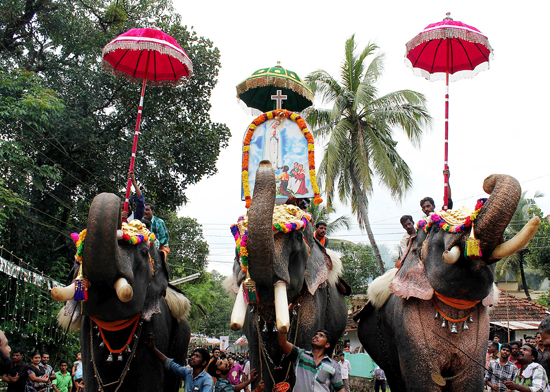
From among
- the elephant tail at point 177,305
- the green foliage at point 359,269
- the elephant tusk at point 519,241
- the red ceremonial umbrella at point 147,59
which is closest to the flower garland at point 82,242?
the elephant tail at point 177,305

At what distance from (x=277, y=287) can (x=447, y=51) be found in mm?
4003

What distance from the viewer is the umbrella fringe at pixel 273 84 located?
5.90m

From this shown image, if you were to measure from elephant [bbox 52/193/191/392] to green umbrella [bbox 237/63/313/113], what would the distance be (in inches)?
87.5

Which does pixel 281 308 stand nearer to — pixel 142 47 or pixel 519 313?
pixel 142 47

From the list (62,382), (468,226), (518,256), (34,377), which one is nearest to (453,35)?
(468,226)

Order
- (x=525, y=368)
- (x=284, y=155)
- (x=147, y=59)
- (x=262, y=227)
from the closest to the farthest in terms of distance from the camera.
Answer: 1. (x=262, y=227)
2. (x=284, y=155)
3. (x=525, y=368)
4. (x=147, y=59)

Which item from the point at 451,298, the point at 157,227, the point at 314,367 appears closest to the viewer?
the point at 314,367

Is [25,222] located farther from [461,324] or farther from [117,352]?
[461,324]

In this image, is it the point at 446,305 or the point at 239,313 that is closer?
the point at 239,313

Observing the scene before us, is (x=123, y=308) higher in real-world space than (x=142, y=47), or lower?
lower

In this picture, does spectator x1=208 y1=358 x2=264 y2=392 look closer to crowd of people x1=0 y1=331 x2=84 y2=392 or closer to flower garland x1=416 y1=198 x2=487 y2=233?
crowd of people x1=0 y1=331 x2=84 y2=392

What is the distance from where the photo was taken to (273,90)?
6684 millimetres

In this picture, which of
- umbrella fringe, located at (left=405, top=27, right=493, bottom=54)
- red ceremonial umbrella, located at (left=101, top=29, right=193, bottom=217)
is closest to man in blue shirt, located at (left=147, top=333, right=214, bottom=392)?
red ceremonial umbrella, located at (left=101, top=29, right=193, bottom=217)

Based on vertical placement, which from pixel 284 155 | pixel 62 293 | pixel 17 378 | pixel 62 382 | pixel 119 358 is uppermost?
pixel 284 155
